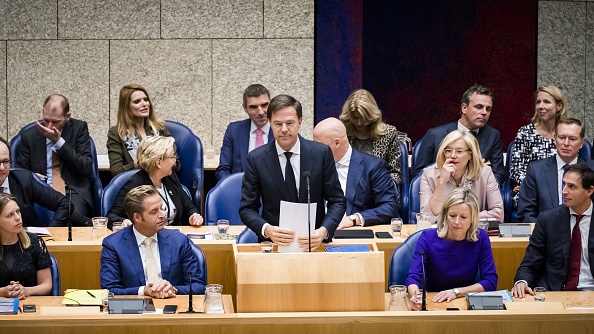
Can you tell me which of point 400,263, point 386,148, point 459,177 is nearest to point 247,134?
point 386,148

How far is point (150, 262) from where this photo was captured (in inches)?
188

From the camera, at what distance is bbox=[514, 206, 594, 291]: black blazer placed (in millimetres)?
5004

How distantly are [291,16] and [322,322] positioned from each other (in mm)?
4917

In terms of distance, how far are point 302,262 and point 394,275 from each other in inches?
43.5

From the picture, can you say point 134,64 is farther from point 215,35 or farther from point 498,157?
point 498,157

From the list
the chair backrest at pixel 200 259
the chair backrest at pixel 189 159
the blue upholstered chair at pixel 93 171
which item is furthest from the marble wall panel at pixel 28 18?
the chair backrest at pixel 200 259

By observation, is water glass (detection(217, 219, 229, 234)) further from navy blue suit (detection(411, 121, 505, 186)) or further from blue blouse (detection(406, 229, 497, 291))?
navy blue suit (detection(411, 121, 505, 186))

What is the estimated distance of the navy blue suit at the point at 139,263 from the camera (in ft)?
15.3

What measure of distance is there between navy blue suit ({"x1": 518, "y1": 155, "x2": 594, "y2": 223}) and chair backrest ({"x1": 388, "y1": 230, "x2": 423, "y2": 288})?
1.59 metres

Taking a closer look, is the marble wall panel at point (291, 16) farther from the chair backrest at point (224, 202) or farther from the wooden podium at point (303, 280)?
the wooden podium at point (303, 280)

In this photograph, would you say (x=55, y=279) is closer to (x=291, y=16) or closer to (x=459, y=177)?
(x=459, y=177)

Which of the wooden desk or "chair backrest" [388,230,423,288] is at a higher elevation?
"chair backrest" [388,230,423,288]

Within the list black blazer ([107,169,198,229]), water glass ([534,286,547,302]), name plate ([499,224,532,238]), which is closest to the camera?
water glass ([534,286,547,302])

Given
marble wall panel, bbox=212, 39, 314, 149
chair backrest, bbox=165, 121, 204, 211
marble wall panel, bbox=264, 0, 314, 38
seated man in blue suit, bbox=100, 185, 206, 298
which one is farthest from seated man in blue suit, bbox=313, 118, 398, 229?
marble wall panel, bbox=264, 0, 314, 38
